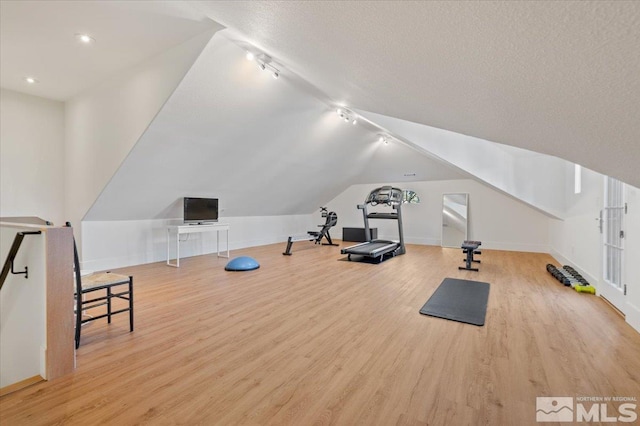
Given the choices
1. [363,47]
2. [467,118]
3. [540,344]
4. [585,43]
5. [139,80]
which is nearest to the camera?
[585,43]

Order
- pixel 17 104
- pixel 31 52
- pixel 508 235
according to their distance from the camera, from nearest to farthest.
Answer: pixel 31 52
pixel 17 104
pixel 508 235

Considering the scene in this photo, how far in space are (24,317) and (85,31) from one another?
3.02 meters

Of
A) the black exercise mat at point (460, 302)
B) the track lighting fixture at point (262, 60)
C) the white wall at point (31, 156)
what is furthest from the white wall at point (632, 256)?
the white wall at point (31, 156)

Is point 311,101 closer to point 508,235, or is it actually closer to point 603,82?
point 603,82

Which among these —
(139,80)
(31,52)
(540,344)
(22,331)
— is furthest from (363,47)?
(31,52)

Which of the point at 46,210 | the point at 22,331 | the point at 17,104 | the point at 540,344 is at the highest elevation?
the point at 17,104

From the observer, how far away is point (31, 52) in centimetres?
346

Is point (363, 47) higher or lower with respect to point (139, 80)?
lower

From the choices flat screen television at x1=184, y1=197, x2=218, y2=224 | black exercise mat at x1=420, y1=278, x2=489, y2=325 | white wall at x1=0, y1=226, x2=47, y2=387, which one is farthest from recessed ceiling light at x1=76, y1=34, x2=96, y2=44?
black exercise mat at x1=420, y1=278, x2=489, y2=325

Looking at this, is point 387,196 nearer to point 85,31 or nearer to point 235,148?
point 235,148

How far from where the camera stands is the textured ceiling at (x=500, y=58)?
0.76 m

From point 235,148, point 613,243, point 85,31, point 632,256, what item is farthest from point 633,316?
point 85,31

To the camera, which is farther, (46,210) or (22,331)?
(46,210)

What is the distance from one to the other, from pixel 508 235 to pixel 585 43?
8315 millimetres
